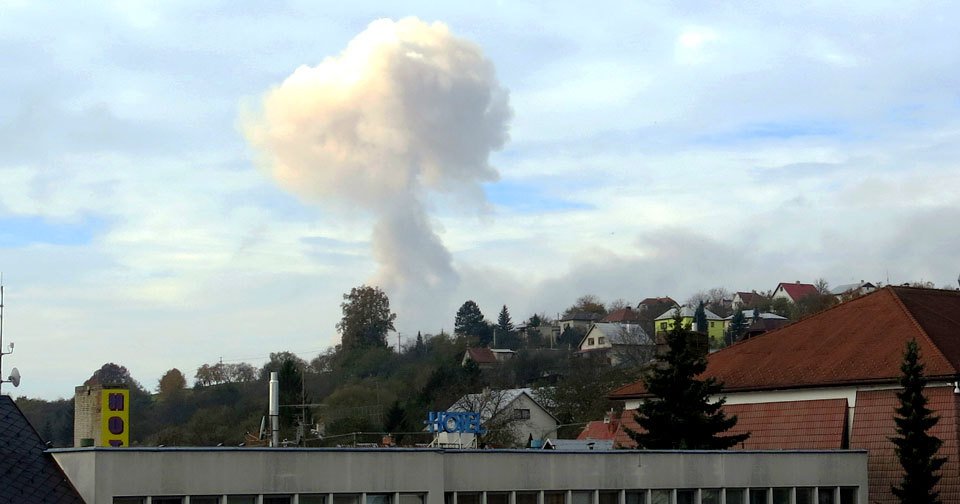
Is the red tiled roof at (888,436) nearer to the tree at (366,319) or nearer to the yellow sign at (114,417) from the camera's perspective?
the yellow sign at (114,417)

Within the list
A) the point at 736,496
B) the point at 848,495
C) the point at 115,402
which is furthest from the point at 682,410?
the point at 115,402

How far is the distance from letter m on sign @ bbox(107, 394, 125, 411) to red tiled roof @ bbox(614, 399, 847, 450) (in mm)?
26615

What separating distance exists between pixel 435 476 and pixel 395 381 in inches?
4687

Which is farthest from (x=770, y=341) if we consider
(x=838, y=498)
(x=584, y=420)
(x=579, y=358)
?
(x=579, y=358)

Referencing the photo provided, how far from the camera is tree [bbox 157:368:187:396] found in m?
161

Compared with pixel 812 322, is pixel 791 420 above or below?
below

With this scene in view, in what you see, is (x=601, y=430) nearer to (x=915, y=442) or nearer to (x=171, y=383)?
(x=915, y=442)

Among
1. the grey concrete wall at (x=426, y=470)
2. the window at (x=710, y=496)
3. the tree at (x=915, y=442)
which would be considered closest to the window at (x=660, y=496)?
the grey concrete wall at (x=426, y=470)

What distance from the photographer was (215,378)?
567 feet

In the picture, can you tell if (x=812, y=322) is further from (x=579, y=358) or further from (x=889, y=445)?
(x=579, y=358)

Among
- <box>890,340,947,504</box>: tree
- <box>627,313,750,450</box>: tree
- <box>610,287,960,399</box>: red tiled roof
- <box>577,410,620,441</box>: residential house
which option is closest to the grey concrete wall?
<box>890,340,947,504</box>: tree

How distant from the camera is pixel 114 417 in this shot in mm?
51969

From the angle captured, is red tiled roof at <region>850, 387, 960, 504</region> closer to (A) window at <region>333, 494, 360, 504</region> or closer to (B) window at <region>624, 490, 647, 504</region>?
(B) window at <region>624, 490, 647, 504</region>

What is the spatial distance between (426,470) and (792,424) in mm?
26942
